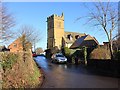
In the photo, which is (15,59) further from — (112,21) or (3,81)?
(112,21)

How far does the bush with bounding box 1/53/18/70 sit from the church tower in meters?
65.2

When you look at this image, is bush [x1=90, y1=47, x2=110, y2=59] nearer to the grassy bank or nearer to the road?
the road

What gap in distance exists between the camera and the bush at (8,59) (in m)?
11.5

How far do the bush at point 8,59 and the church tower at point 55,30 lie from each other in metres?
65.2

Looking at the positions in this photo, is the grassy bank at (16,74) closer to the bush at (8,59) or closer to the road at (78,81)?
the bush at (8,59)

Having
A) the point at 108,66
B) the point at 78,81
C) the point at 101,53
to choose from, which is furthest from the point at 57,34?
the point at 78,81

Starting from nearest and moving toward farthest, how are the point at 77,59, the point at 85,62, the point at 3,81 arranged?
the point at 3,81 < the point at 85,62 < the point at 77,59

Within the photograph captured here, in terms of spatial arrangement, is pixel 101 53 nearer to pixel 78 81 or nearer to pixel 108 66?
pixel 108 66

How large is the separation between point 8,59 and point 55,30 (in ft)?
223

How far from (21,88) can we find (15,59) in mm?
1839

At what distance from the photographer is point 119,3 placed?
20.8 metres

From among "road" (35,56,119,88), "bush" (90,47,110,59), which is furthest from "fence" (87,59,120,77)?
"road" (35,56,119,88)

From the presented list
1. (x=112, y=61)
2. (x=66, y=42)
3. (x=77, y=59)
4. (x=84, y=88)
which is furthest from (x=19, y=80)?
(x=66, y=42)

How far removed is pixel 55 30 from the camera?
7931cm
